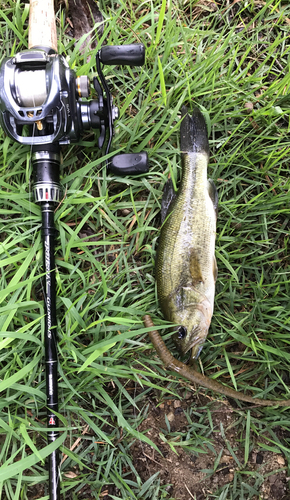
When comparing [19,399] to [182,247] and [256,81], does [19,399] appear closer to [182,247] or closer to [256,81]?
[182,247]

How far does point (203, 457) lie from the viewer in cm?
252

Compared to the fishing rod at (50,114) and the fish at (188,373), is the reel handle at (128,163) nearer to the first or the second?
the fishing rod at (50,114)

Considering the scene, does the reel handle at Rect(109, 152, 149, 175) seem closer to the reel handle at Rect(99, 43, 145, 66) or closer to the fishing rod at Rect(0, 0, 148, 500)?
the fishing rod at Rect(0, 0, 148, 500)

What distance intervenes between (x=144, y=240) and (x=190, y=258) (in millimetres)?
428

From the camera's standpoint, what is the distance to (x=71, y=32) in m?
2.69

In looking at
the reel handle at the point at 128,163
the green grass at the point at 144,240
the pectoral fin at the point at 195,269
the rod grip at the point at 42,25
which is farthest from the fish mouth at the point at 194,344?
the rod grip at the point at 42,25

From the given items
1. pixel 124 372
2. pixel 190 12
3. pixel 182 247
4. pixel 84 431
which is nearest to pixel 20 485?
pixel 84 431

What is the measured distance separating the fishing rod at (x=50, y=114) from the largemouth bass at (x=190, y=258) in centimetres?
40

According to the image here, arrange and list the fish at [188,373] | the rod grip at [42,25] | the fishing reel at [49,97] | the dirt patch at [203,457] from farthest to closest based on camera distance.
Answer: the dirt patch at [203,457], the fish at [188,373], the rod grip at [42,25], the fishing reel at [49,97]

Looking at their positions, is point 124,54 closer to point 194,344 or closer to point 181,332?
point 181,332

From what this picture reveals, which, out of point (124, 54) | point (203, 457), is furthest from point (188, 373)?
point (124, 54)

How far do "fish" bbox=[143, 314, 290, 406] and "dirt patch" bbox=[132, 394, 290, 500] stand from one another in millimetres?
190

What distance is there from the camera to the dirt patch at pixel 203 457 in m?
2.47

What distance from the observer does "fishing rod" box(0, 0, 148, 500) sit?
75.5 inches
